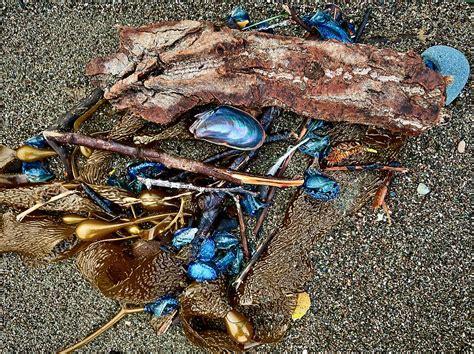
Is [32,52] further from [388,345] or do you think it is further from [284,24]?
[388,345]

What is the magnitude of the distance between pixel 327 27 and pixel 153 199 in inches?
32.6

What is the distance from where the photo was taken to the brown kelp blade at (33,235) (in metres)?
1.92

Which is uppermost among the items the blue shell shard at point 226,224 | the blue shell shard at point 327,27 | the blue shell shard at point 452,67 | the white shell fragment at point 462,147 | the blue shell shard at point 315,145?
the blue shell shard at point 327,27

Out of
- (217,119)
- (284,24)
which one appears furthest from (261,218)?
(284,24)

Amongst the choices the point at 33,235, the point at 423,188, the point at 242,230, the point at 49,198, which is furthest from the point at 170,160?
the point at 423,188

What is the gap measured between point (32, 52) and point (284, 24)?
945mm

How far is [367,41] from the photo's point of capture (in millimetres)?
1813

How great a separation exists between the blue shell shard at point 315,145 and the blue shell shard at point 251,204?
233 mm

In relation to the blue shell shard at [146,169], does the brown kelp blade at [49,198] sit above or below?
below

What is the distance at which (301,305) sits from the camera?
186 centimetres

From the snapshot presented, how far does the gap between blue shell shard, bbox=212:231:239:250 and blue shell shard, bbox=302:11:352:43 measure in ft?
2.46

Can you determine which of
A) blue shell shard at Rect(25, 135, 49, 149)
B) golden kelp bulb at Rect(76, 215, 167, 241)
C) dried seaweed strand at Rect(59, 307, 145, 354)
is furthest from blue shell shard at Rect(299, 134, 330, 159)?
blue shell shard at Rect(25, 135, 49, 149)

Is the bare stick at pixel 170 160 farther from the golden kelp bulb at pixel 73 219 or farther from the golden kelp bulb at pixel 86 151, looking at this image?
the golden kelp bulb at pixel 73 219

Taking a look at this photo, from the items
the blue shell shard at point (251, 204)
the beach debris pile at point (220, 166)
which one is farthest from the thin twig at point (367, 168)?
the blue shell shard at point (251, 204)
